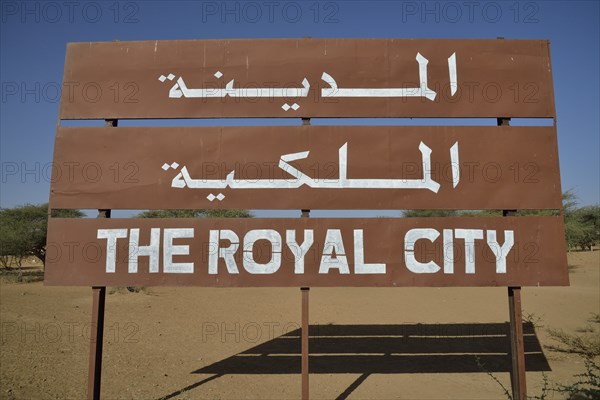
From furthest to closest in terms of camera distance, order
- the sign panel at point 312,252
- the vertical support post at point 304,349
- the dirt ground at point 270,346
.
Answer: the dirt ground at point 270,346 → the sign panel at point 312,252 → the vertical support post at point 304,349

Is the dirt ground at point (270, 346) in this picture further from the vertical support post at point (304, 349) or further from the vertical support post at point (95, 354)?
the vertical support post at point (304, 349)

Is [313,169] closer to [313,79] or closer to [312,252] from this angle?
[312,252]

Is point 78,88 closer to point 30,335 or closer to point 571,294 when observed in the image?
point 30,335

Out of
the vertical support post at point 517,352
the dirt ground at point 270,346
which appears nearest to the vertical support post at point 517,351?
the vertical support post at point 517,352

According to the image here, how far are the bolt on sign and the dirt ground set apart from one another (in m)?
2.79

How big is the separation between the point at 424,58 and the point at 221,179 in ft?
10.8

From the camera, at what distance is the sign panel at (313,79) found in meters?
5.62

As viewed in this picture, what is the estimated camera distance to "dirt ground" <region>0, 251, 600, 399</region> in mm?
7188

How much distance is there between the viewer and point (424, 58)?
5727mm

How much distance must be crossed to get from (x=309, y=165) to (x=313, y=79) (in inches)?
48.3

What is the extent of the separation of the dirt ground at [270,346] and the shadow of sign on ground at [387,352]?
29 mm

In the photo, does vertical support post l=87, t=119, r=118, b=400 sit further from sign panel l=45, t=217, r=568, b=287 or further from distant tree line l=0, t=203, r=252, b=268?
distant tree line l=0, t=203, r=252, b=268

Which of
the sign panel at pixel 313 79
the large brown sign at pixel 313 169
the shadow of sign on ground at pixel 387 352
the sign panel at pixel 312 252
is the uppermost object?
the sign panel at pixel 313 79

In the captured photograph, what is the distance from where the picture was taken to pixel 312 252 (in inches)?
212
